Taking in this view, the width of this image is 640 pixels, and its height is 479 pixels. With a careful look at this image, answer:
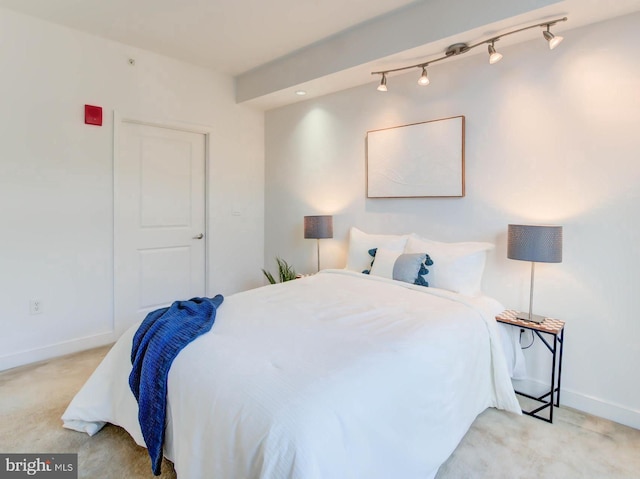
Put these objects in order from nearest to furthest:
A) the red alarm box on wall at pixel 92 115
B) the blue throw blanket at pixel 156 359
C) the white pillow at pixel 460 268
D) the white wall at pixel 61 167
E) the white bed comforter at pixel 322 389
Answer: the white bed comforter at pixel 322 389 → the blue throw blanket at pixel 156 359 → the white pillow at pixel 460 268 → the white wall at pixel 61 167 → the red alarm box on wall at pixel 92 115

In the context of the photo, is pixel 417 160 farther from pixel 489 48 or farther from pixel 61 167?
pixel 61 167

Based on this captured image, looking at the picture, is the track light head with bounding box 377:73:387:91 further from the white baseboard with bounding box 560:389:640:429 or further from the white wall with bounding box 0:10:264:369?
the white baseboard with bounding box 560:389:640:429

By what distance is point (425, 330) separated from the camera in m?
1.71

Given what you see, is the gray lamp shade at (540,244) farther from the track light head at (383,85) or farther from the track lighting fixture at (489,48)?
the track light head at (383,85)

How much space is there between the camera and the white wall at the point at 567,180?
2078 mm

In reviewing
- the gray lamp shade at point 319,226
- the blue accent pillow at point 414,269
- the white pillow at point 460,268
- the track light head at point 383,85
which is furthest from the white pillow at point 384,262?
the track light head at point 383,85

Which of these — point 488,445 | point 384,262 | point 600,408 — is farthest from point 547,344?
point 384,262

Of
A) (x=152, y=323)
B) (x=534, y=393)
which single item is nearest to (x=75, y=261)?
(x=152, y=323)

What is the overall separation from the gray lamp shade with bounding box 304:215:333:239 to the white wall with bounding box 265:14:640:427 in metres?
0.65

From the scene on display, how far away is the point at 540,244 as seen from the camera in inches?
82.0

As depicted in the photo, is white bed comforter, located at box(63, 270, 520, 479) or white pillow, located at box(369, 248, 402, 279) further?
white pillow, located at box(369, 248, 402, 279)

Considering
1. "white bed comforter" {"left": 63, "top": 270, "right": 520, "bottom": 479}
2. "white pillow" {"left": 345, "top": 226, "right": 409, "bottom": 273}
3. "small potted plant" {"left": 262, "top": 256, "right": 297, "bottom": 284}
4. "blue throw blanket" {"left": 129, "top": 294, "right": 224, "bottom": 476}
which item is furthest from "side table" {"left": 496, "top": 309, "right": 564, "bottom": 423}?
"small potted plant" {"left": 262, "top": 256, "right": 297, "bottom": 284}

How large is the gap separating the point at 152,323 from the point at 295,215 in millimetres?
2419

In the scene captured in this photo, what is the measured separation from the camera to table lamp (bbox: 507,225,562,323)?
2.07 meters
